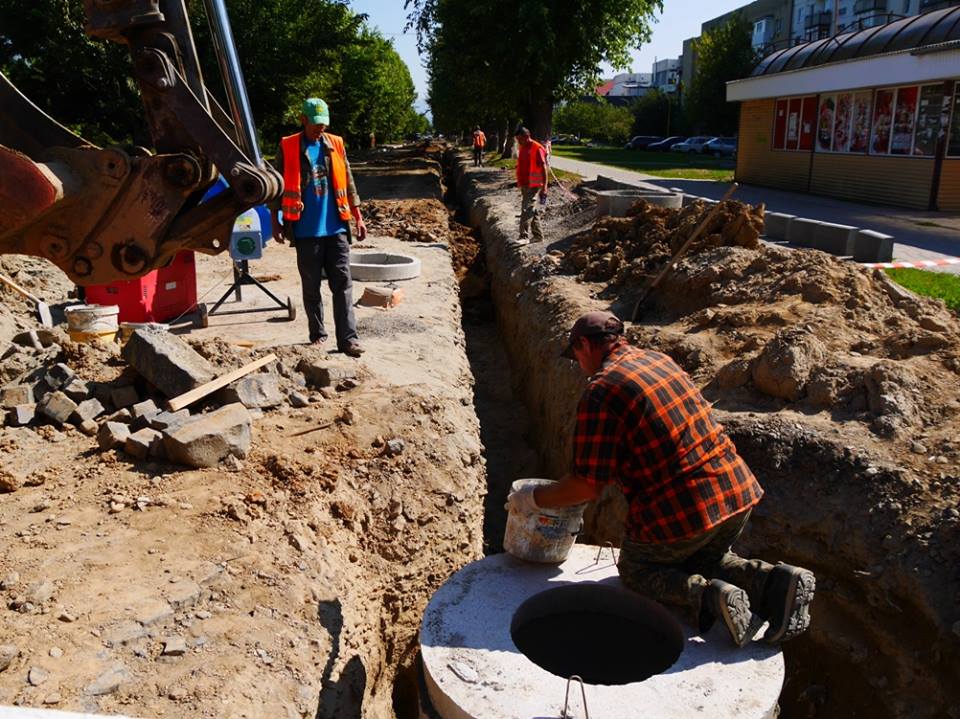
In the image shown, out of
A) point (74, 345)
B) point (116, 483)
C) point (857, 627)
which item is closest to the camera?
point (116, 483)

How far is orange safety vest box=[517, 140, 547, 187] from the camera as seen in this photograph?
13.1m

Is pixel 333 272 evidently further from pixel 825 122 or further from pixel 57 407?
pixel 825 122

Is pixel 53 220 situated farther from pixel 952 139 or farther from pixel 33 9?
pixel 952 139

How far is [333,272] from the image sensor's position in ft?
22.6

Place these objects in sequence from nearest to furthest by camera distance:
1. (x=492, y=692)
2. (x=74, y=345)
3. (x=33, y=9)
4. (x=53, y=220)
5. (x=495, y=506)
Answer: (x=53, y=220), (x=492, y=692), (x=74, y=345), (x=495, y=506), (x=33, y=9)

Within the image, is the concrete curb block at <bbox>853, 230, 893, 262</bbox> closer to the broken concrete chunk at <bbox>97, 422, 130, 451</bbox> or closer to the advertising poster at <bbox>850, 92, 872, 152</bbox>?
the broken concrete chunk at <bbox>97, 422, 130, 451</bbox>

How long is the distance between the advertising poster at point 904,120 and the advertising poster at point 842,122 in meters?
1.92

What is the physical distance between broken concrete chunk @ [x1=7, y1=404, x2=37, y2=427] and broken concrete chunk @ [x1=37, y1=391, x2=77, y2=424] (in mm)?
66

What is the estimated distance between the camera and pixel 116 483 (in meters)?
4.55

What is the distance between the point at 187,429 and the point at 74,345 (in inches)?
74.3

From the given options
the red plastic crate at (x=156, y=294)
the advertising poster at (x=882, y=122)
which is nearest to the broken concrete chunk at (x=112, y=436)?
the red plastic crate at (x=156, y=294)

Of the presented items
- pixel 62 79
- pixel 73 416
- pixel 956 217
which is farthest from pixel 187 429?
pixel 956 217

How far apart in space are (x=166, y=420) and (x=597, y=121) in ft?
209

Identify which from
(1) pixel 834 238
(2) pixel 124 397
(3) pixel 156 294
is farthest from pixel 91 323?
(1) pixel 834 238
